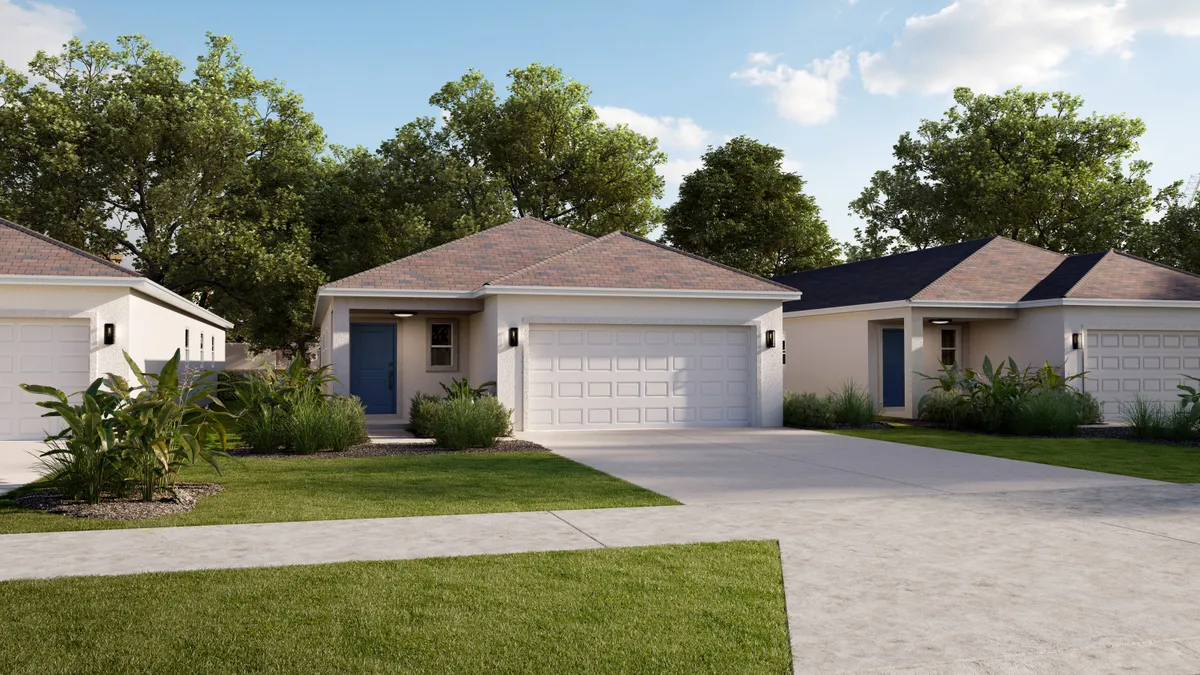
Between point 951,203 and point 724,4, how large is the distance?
84.5ft

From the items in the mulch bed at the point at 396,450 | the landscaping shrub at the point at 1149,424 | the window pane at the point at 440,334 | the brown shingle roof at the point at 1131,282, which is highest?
the brown shingle roof at the point at 1131,282

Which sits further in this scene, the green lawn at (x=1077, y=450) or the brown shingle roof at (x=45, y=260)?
the brown shingle roof at (x=45, y=260)

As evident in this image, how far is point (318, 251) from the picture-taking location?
34906mm

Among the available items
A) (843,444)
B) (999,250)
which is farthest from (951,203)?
(843,444)

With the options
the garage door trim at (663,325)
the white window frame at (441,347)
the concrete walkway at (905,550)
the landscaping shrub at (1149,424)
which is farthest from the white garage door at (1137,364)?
the white window frame at (441,347)

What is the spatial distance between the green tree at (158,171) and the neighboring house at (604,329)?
502 inches

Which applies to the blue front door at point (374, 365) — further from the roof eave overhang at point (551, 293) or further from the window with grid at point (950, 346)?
the window with grid at point (950, 346)

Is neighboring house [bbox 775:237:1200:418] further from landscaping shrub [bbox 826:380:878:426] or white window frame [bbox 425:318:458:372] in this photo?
white window frame [bbox 425:318:458:372]

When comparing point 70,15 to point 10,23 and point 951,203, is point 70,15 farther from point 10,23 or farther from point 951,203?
point 951,203

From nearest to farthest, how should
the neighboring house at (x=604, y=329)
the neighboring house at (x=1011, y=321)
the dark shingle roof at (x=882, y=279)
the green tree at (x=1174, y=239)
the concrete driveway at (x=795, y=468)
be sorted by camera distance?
the concrete driveway at (x=795, y=468) → the neighboring house at (x=604, y=329) → the neighboring house at (x=1011, y=321) → the dark shingle roof at (x=882, y=279) → the green tree at (x=1174, y=239)

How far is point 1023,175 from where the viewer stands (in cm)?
3903

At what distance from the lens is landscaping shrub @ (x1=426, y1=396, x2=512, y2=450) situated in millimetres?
14664

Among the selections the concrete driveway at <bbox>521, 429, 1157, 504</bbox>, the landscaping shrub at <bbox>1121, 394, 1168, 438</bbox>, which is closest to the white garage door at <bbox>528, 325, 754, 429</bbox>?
the concrete driveway at <bbox>521, 429, 1157, 504</bbox>

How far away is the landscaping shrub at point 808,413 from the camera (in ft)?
63.2
